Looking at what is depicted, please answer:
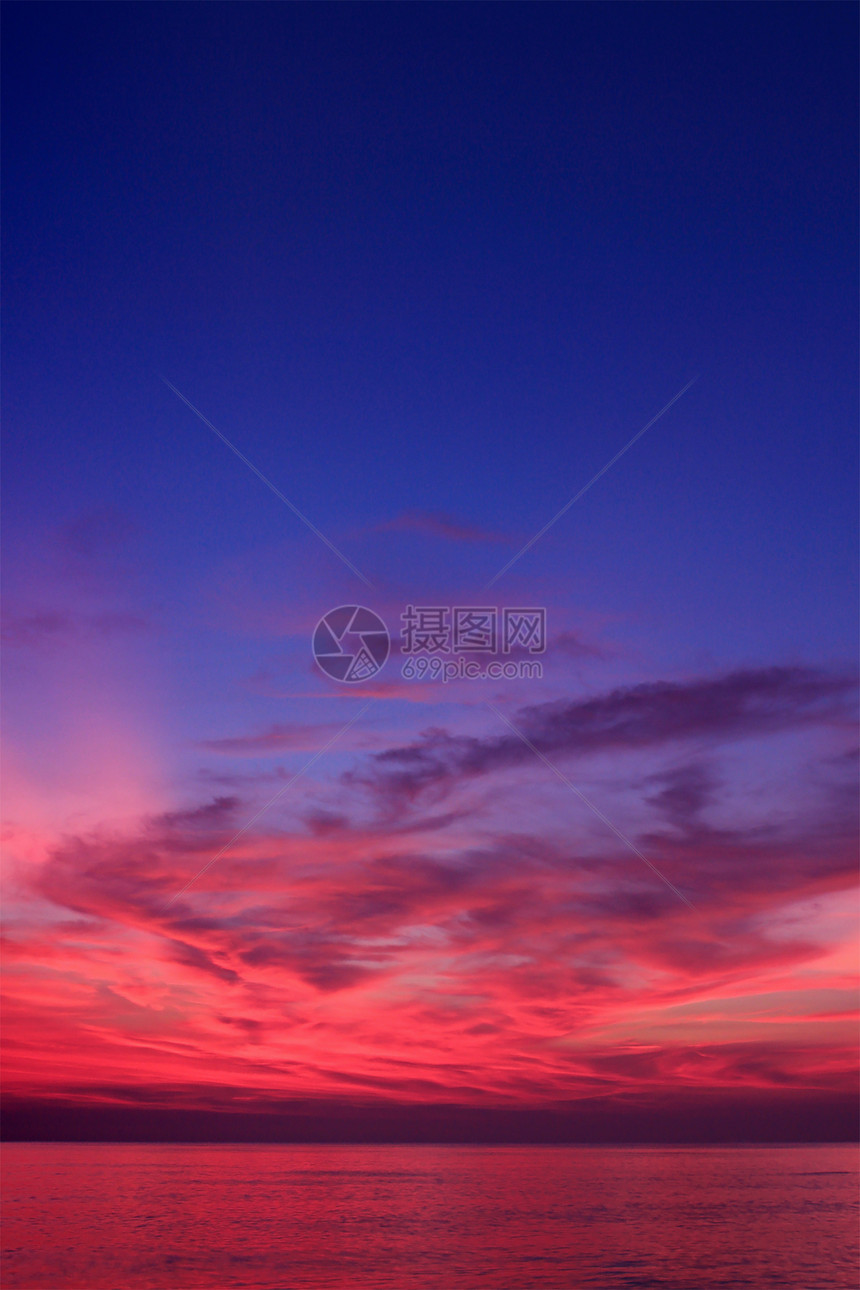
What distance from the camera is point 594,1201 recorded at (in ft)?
171

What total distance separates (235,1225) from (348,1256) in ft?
31.5

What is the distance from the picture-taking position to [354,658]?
82.6 feet

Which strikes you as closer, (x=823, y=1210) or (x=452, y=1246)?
(x=452, y=1246)

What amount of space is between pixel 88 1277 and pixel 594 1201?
2996cm

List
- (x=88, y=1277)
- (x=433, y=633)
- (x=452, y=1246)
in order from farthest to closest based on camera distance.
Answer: (x=452, y=1246) < (x=88, y=1277) < (x=433, y=633)

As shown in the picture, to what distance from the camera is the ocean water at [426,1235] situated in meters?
29.2

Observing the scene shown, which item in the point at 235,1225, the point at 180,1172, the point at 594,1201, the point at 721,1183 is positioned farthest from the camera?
the point at 180,1172

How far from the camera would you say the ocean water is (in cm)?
2920

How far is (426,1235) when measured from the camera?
37969 millimetres

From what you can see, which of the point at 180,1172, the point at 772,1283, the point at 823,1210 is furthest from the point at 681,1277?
the point at 180,1172

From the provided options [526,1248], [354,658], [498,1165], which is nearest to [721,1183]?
[498,1165]

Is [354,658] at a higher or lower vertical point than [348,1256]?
higher

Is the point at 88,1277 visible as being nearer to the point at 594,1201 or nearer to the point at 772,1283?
the point at 772,1283

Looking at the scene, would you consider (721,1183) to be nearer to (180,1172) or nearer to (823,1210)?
(823,1210)
